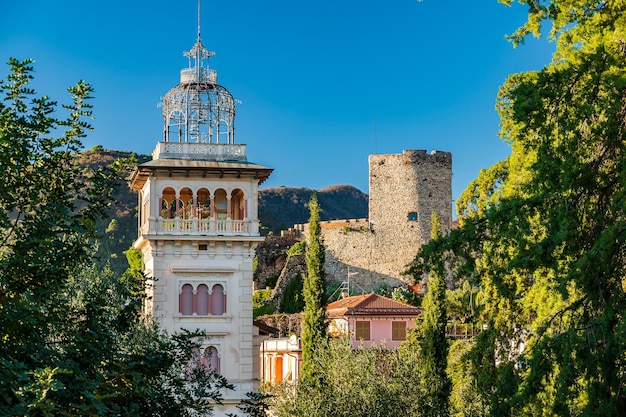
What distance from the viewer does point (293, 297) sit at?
6075cm

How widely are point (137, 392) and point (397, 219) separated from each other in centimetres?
5770

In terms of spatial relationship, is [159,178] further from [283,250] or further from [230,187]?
[283,250]

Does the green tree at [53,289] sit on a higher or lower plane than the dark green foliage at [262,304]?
lower

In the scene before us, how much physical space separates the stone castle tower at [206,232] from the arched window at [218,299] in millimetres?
33

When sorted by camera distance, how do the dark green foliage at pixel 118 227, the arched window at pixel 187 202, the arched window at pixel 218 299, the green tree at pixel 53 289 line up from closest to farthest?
the green tree at pixel 53 289, the arched window at pixel 218 299, the arched window at pixel 187 202, the dark green foliage at pixel 118 227

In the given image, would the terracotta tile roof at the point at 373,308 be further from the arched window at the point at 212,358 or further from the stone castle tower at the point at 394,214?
the stone castle tower at the point at 394,214

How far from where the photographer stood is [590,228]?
1350 cm

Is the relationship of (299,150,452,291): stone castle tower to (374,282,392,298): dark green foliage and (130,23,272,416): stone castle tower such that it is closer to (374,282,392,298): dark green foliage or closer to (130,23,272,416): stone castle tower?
(374,282,392,298): dark green foliage

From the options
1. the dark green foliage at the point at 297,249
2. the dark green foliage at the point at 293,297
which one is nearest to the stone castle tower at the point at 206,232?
the dark green foliage at the point at 293,297

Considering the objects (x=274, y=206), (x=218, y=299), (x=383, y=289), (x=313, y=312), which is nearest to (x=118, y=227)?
(x=383, y=289)

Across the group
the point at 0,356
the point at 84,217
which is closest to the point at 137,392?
the point at 0,356

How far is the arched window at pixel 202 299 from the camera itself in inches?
1355

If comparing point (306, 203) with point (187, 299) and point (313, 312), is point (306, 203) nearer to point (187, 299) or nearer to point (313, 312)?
point (313, 312)

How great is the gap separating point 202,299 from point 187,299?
506mm
